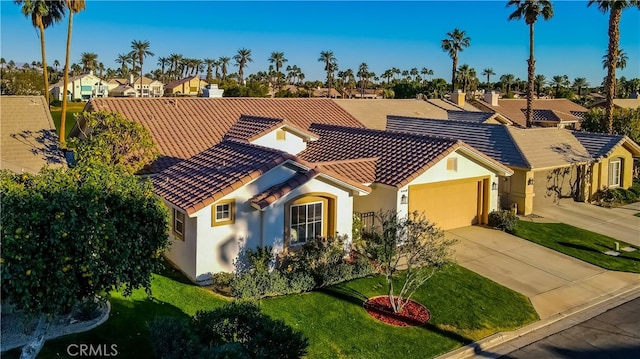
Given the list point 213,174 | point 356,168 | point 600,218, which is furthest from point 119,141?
point 600,218

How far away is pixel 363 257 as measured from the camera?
53.6ft

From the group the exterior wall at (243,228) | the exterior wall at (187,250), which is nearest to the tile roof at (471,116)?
the exterior wall at (243,228)

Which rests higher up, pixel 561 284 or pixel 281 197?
pixel 281 197

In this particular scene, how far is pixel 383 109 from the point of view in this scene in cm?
3916

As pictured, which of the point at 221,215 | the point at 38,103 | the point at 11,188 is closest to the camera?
the point at 11,188

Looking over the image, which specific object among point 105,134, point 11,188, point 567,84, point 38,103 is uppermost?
point 567,84

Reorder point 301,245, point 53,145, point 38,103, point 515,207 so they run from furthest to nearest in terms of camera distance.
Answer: point 515,207 → point 38,103 → point 53,145 → point 301,245

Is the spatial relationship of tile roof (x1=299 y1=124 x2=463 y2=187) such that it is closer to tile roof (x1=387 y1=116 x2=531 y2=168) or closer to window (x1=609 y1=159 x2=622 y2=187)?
tile roof (x1=387 y1=116 x2=531 y2=168)

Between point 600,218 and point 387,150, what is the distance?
1125cm

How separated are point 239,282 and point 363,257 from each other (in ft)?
13.9

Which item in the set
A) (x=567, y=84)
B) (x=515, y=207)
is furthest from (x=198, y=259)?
(x=567, y=84)

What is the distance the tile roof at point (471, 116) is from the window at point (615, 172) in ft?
26.5

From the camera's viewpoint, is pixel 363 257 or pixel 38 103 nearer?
pixel 363 257

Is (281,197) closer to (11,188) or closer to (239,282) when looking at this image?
(239,282)
